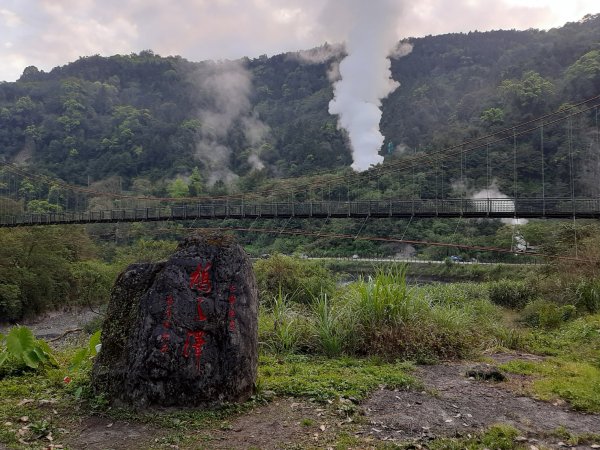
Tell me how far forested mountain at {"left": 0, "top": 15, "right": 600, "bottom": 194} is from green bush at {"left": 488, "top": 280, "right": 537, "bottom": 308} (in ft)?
60.5

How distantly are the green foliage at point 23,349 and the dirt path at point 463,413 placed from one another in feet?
8.87

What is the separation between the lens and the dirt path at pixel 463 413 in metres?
3.04

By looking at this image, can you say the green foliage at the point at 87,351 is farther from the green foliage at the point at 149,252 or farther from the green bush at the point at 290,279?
the green foliage at the point at 149,252

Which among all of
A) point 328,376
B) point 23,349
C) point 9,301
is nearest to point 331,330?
point 328,376

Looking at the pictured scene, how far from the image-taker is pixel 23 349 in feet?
12.5

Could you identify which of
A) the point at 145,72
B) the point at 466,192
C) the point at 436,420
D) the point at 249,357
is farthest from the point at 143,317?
the point at 145,72

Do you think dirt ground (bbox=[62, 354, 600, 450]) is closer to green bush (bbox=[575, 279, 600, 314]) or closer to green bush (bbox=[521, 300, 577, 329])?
green bush (bbox=[521, 300, 577, 329])

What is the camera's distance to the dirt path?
9.96 ft

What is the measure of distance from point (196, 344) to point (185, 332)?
0.11 m

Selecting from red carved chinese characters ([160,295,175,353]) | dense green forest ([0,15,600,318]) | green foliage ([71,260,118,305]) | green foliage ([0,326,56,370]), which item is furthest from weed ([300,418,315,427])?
green foliage ([71,260,118,305])

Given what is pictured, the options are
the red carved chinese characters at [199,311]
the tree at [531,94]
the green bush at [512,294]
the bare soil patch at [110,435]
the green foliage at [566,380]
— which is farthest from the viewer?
the tree at [531,94]

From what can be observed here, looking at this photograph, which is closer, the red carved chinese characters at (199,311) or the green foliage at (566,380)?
the red carved chinese characters at (199,311)

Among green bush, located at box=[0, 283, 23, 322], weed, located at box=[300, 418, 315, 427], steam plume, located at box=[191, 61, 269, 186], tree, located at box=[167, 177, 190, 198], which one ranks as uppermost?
steam plume, located at box=[191, 61, 269, 186]

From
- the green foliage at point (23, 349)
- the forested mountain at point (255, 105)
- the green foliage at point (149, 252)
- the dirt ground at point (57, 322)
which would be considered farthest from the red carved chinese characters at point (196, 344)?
the forested mountain at point (255, 105)
